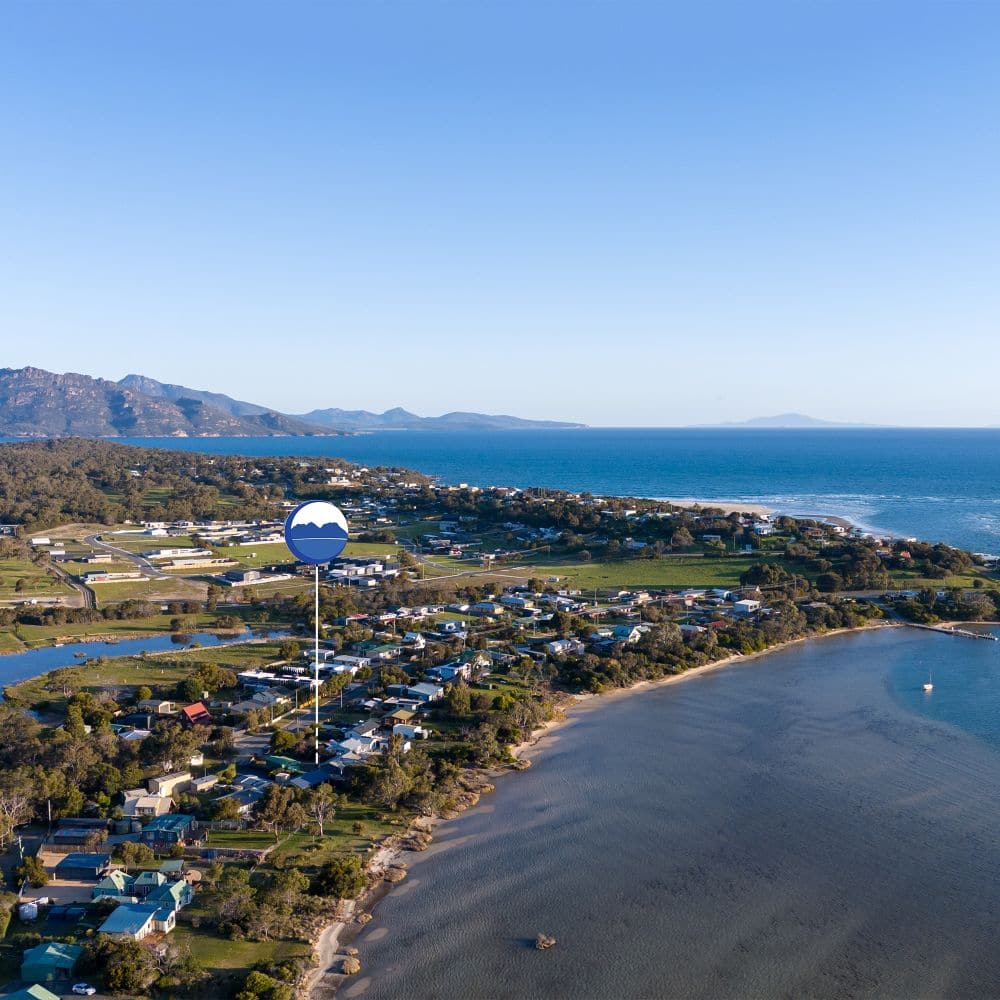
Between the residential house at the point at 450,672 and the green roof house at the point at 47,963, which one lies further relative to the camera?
the residential house at the point at 450,672

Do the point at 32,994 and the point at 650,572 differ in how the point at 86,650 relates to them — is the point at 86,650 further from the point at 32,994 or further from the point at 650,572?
the point at 650,572

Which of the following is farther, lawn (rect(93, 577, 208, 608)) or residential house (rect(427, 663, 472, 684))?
lawn (rect(93, 577, 208, 608))

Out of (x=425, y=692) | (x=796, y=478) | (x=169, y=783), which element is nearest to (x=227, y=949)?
(x=169, y=783)

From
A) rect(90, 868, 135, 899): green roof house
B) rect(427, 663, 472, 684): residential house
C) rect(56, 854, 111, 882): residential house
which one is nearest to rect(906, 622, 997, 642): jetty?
rect(427, 663, 472, 684): residential house

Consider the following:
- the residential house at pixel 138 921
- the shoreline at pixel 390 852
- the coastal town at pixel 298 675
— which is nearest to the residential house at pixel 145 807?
the coastal town at pixel 298 675

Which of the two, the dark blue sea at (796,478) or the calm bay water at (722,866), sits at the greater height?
the dark blue sea at (796,478)

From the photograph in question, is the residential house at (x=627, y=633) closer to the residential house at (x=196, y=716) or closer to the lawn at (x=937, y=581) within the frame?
the residential house at (x=196, y=716)

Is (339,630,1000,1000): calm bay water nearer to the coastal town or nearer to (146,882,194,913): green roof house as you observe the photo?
the coastal town
